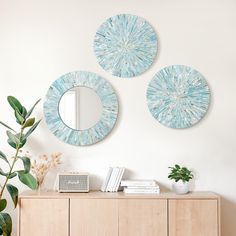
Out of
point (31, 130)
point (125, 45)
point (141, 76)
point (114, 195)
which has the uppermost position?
point (125, 45)

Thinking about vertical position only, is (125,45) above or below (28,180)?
above

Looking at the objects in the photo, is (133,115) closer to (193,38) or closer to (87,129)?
(87,129)

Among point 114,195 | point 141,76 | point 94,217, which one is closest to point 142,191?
point 114,195

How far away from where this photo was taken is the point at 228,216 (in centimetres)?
324

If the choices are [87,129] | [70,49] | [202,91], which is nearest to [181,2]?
[202,91]

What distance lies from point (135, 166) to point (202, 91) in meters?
0.85

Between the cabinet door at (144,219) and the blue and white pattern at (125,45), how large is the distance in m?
1.09

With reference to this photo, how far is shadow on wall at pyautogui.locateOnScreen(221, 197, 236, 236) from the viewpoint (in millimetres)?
3230

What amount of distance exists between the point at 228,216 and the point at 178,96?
1.08 meters

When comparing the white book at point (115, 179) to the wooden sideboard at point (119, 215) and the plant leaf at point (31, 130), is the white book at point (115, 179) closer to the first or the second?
the wooden sideboard at point (119, 215)

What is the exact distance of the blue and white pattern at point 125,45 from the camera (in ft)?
10.8

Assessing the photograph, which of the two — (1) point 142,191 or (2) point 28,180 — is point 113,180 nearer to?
(1) point 142,191

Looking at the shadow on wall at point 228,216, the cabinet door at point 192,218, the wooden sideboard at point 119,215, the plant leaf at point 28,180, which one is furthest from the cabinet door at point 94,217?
the shadow on wall at point 228,216

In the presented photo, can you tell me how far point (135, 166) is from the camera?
3275 millimetres
